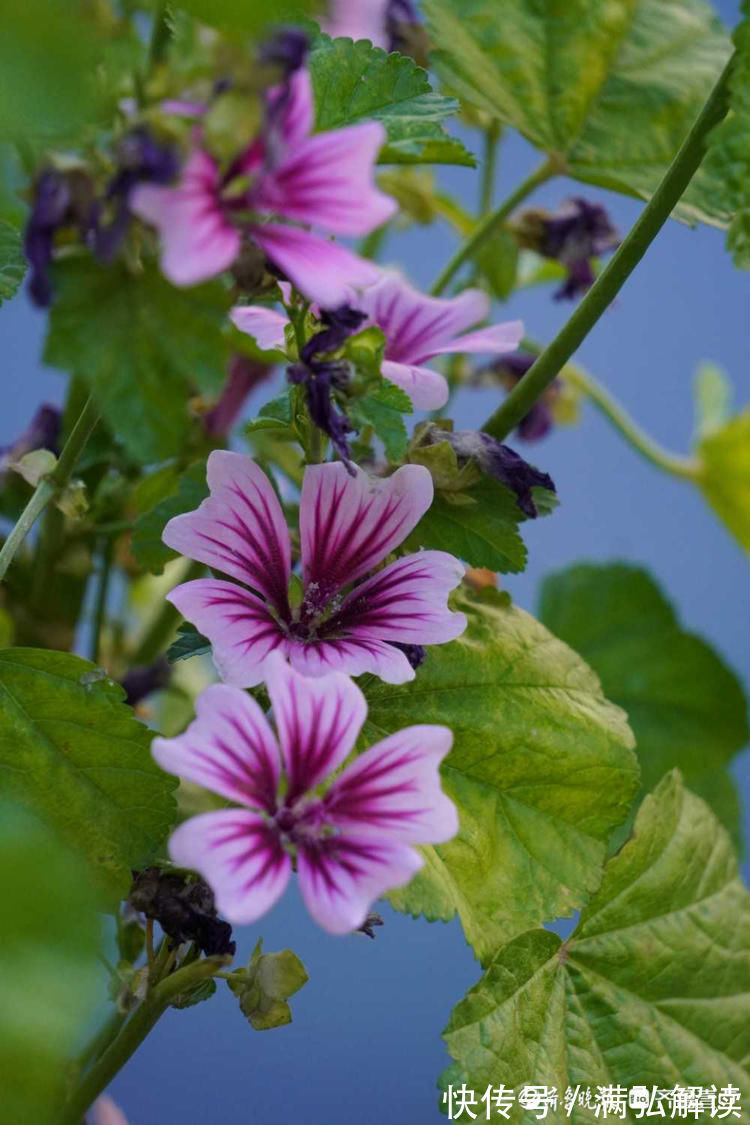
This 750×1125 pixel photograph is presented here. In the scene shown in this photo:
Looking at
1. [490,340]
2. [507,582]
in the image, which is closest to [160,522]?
[490,340]

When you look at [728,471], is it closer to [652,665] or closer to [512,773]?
[652,665]

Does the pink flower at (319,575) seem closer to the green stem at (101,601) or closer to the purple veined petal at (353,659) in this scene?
the purple veined petal at (353,659)

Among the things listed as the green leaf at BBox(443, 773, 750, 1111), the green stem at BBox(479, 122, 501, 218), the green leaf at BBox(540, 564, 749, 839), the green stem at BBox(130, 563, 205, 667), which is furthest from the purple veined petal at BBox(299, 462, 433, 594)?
the green leaf at BBox(540, 564, 749, 839)

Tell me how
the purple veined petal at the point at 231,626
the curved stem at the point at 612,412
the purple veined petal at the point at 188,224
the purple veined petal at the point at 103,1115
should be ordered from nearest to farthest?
the purple veined petal at the point at 188,224 → the purple veined petal at the point at 231,626 → the purple veined petal at the point at 103,1115 → the curved stem at the point at 612,412

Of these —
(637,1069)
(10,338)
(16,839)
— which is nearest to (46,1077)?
(16,839)

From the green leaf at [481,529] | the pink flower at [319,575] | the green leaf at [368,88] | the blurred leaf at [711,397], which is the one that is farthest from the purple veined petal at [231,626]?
the blurred leaf at [711,397]

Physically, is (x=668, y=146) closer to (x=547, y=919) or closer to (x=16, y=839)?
(x=547, y=919)

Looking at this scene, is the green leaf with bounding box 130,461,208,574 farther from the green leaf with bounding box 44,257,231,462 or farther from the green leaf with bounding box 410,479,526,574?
the green leaf with bounding box 44,257,231,462

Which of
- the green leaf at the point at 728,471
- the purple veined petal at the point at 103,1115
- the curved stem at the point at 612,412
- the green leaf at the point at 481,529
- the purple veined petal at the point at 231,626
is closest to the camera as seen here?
the purple veined petal at the point at 231,626
